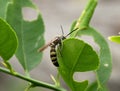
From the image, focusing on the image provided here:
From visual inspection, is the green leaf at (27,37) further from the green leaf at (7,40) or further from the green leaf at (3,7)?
the green leaf at (7,40)

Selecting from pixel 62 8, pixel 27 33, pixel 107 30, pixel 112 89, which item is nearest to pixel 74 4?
pixel 62 8

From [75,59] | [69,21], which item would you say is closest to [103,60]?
[75,59]

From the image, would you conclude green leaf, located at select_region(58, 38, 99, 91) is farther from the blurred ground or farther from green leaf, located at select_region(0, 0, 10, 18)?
the blurred ground

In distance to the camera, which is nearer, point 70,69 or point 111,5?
point 70,69

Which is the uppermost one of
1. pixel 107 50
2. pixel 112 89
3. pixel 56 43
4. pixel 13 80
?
pixel 56 43

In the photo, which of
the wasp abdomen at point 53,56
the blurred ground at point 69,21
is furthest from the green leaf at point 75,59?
the blurred ground at point 69,21

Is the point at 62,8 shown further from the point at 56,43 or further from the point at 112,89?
the point at 56,43
